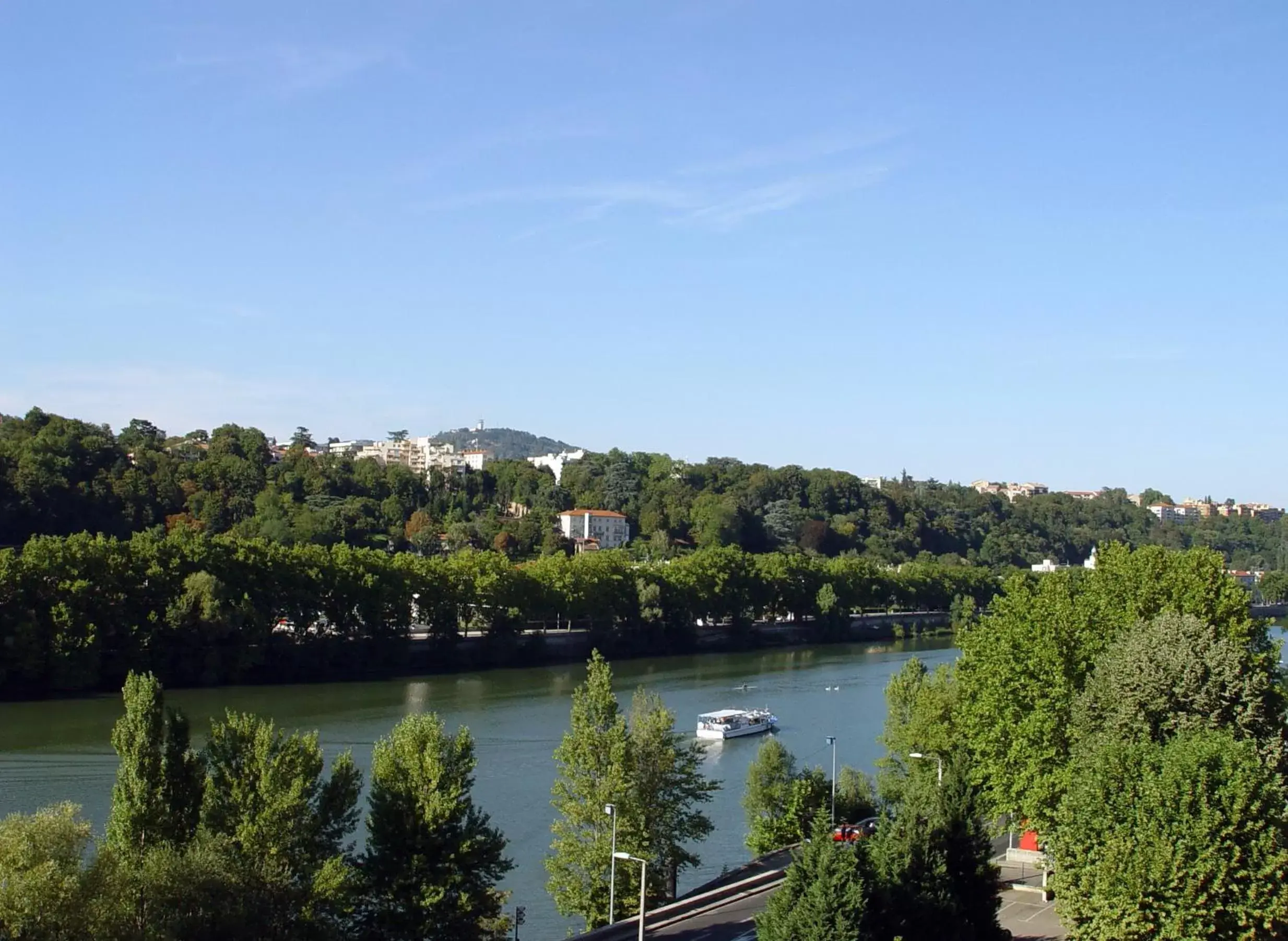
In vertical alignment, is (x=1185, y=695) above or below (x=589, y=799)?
above

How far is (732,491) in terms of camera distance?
114062 millimetres

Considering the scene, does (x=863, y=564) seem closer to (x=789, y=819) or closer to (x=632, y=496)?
(x=632, y=496)

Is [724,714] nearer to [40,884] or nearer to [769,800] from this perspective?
[769,800]

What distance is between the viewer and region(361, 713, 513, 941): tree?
17.5 m

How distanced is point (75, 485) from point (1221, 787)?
63.7 m

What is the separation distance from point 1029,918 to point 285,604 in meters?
35.4

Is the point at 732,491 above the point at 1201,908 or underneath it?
above

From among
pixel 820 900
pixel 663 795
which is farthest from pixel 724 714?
pixel 820 900

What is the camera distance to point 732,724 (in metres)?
39.5

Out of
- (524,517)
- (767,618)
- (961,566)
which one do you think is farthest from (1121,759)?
(961,566)

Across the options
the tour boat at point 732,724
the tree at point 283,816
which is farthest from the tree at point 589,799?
the tour boat at point 732,724

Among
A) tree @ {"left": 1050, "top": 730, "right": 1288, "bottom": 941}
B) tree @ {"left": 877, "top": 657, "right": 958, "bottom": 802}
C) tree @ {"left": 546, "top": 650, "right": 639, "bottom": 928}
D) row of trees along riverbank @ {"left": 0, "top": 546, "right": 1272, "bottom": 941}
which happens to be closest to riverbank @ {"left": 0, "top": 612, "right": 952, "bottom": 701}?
row of trees along riverbank @ {"left": 0, "top": 546, "right": 1272, "bottom": 941}

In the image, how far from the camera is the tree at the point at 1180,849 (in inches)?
581

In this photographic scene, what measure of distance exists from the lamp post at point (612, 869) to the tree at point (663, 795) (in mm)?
554
